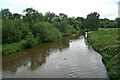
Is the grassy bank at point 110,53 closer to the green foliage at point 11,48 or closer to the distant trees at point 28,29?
the distant trees at point 28,29

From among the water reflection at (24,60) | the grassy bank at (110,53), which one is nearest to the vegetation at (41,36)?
the grassy bank at (110,53)

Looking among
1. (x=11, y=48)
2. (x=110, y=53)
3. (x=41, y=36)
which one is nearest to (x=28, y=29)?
(x=41, y=36)

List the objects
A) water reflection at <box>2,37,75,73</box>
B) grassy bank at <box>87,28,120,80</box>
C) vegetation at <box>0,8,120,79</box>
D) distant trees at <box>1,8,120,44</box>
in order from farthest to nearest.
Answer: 1. distant trees at <box>1,8,120,44</box>
2. water reflection at <box>2,37,75,73</box>
3. vegetation at <box>0,8,120,79</box>
4. grassy bank at <box>87,28,120,80</box>

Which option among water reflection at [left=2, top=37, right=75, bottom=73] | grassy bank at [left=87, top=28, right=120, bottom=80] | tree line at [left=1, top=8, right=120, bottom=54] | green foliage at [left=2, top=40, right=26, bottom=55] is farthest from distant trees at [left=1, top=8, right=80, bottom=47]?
grassy bank at [left=87, top=28, right=120, bottom=80]

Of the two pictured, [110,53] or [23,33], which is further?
[23,33]

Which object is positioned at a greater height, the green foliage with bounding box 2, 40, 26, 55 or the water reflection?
the green foliage with bounding box 2, 40, 26, 55

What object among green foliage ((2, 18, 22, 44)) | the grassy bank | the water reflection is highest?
green foliage ((2, 18, 22, 44))

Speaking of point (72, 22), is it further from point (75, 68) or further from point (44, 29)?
point (75, 68)

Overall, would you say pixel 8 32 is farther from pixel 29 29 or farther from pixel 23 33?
pixel 29 29

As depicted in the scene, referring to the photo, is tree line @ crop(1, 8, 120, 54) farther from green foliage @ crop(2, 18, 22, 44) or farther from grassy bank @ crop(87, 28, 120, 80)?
grassy bank @ crop(87, 28, 120, 80)

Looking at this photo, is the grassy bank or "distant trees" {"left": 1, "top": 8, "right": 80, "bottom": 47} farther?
"distant trees" {"left": 1, "top": 8, "right": 80, "bottom": 47}

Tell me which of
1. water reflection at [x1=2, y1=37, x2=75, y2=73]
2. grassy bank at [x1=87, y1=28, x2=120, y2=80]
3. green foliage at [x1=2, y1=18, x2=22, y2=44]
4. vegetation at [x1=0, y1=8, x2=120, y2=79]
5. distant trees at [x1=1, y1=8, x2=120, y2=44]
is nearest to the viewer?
grassy bank at [x1=87, y1=28, x2=120, y2=80]

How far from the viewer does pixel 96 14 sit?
218ft

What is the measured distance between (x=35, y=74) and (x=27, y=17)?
35.2 metres
